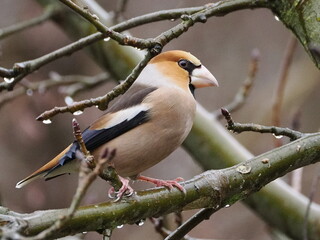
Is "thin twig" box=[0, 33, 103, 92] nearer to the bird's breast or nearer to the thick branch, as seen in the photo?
the bird's breast

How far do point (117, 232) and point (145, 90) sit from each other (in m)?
4.59

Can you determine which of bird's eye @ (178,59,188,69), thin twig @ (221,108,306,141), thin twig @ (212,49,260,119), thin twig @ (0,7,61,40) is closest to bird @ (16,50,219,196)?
bird's eye @ (178,59,188,69)

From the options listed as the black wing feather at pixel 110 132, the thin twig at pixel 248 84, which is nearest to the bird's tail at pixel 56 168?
the black wing feather at pixel 110 132

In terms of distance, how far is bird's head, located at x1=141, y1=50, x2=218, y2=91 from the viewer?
342 cm

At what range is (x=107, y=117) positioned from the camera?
10.4 feet

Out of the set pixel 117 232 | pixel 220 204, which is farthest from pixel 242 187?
pixel 117 232

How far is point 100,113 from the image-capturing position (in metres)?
7.90

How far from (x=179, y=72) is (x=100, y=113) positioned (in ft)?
14.7

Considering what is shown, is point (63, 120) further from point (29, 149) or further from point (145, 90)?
point (145, 90)

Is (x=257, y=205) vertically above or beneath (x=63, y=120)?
beneath

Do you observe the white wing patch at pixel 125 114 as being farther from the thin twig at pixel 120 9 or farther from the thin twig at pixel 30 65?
the thin twig at pixel 120 9

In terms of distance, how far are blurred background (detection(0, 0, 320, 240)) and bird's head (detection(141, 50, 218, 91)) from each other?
297 centimetres

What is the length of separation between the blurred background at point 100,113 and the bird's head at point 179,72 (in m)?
2.97

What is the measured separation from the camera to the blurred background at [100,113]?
6.96 m
